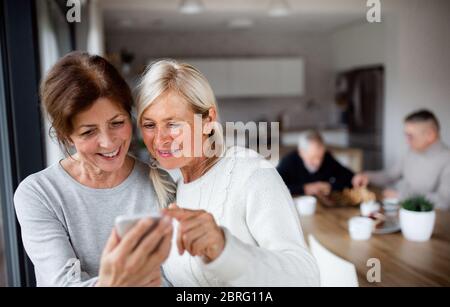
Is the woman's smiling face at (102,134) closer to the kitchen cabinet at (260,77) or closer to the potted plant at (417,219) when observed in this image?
the potted plant at (417,219)

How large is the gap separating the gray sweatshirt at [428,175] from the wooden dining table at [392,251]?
93 millimetres

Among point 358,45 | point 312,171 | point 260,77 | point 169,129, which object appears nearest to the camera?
point 169,129

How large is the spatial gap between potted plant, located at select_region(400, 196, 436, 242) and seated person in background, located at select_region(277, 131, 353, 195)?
0.49 meters

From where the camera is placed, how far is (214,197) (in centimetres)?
61

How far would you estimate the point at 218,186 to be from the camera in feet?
2.03

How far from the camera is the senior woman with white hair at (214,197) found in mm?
541

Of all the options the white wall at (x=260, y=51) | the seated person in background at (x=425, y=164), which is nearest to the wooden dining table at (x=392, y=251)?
the seated person in background at (x=425, y=164)

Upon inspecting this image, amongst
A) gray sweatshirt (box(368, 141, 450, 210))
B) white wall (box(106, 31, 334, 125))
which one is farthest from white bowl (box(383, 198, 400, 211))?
→ white wall (box(106, 31, 334, 125))

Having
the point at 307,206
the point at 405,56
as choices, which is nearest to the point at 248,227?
the point at 307,206

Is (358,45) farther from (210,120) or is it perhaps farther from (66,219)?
(66,219)

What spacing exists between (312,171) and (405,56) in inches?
32.0

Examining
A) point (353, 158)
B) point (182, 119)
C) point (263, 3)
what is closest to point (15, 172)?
point (182, 119)

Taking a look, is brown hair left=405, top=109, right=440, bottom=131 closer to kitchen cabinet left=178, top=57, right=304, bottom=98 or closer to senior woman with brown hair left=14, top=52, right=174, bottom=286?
senior woman with brown hair left=14, top=52, right=174, bottom=286
